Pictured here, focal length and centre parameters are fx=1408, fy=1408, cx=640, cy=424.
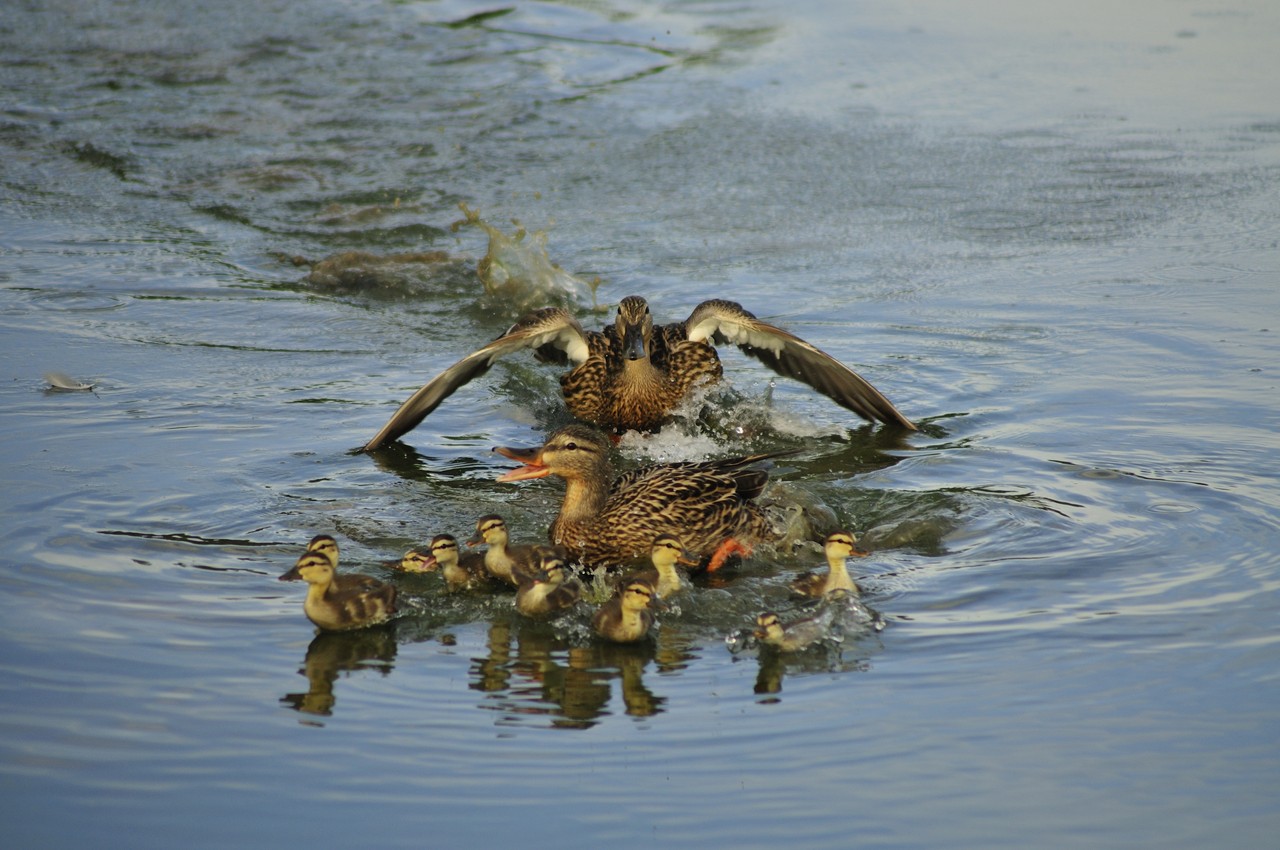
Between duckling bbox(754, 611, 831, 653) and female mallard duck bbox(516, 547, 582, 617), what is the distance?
788mm

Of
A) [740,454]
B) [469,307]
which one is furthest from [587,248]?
[740,454]

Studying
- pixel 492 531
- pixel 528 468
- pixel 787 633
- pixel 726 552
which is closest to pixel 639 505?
pixel 726 552

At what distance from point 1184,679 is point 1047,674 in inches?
16.9

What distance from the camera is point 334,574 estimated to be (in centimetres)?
517

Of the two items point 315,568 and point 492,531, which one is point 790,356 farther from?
point 315,568

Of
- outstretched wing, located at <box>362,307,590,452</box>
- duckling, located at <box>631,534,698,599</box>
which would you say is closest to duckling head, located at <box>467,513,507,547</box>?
duckling, located at <box>631,534,698,599</box>

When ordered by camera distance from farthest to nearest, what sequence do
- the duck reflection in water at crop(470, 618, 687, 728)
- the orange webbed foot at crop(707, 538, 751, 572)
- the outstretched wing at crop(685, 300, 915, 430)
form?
1. the outstretched wing at crop(685, 300, 915, 430)
2. the orange webbed foot at crop(707, 538, 751, 572)
3. the duck reflection in water at crop(470, 618, 687, 728)

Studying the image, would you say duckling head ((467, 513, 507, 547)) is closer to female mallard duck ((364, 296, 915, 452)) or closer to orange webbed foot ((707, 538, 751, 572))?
orange webbed foot ((707, 538, 751, 572))

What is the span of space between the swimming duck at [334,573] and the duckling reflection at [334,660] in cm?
17

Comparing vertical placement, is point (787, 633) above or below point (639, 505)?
below

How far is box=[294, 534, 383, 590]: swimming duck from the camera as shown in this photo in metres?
5.09

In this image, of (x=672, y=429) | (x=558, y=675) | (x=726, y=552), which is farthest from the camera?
(x=672, y=429)

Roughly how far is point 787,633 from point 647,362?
3355 millimetres

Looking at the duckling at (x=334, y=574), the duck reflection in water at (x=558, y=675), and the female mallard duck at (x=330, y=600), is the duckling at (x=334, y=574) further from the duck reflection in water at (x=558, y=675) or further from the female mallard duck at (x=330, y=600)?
the duck reflection in water at (x=558, y=675)
